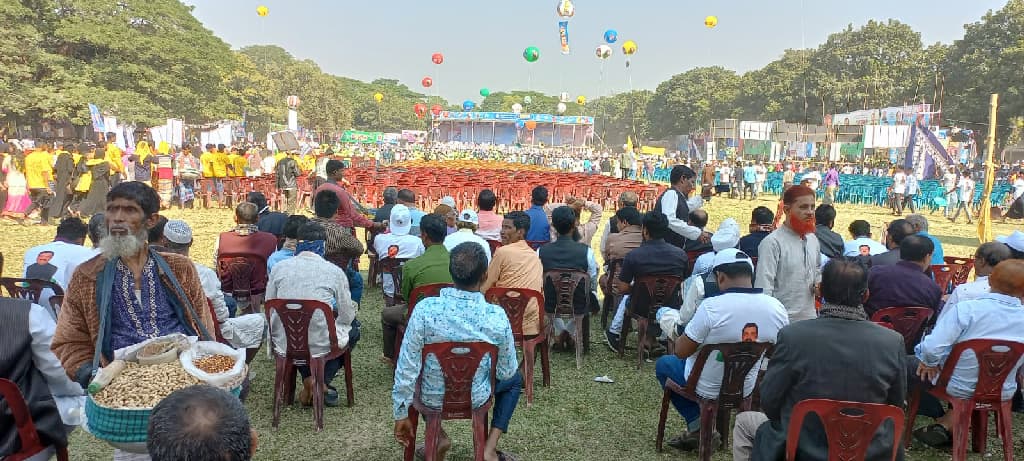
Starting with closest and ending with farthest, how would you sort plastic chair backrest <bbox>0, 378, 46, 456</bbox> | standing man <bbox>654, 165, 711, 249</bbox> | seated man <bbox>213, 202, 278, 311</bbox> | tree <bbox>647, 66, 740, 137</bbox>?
plastic chair backrest <bbox>0, 378, 46, 456</bbox>
seated man <bbox>213, 202, 278, 311</bbox>
standing man <bbox>654, 165, 711, 249</bbox>
tree <bbox>647, 66, 740, 137</bbox>

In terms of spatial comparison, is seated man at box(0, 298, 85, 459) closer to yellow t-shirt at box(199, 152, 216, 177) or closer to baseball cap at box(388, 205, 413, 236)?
baseball cap at box(388, 205, 413, 236)

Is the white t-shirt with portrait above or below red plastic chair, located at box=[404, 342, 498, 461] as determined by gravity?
above

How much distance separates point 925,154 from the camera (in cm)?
2441

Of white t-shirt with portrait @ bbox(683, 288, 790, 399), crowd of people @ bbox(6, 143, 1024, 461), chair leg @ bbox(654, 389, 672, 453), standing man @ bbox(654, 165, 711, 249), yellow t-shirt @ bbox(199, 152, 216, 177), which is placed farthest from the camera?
yellow t-shirt @ bbox(199, 152, 216, 177)

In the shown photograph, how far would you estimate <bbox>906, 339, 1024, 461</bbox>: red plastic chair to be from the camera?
3.53 metres

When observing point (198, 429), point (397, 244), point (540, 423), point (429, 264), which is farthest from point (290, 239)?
point (198, 429)

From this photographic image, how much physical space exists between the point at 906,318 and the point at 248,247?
485 centimetres

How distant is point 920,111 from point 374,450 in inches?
1453

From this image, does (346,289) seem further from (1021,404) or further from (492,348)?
(1021,404)

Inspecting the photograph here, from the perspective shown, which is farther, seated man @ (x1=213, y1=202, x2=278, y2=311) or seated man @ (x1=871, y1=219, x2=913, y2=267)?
seated man @ (x1=213, y1=202, x2=278, y2=311)

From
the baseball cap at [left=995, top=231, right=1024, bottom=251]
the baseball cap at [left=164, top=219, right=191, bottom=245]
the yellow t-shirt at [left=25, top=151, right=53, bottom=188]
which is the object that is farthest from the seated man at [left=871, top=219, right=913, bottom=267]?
the yellow t-shirt at [left=25, top=151, right=53, bottom=188]

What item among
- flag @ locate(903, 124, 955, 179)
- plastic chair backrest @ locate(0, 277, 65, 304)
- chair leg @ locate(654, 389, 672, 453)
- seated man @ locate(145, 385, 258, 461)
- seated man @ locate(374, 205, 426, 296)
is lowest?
chair leg @ locate(654, 389, 672, 453)

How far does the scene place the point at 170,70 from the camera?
34219 millimetres

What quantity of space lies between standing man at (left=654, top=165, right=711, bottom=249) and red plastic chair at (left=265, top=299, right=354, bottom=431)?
3463 millimetres
